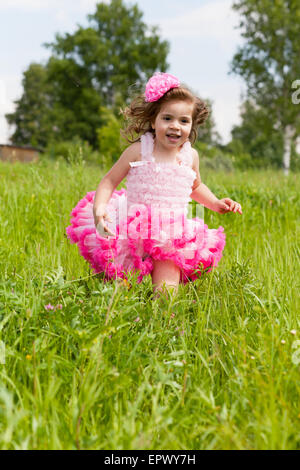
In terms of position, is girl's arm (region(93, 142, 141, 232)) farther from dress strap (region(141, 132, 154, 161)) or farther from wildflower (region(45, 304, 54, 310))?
wildflower (region(45, 304, 54, 310))

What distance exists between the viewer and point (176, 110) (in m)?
2.83

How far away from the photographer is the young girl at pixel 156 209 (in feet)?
9.10

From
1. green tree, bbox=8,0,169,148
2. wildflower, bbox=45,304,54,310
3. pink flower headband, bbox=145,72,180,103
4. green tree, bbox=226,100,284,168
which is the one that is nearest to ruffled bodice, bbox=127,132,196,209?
pink flower headband, bbox=145,72,180,103

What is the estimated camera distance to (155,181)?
9.50 feet

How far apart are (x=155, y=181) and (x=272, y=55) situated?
86.3ft

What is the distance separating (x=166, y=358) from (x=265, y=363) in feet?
1.33

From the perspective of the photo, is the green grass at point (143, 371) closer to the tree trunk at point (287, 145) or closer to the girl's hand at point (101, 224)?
the girl's hand at point (101, 224)

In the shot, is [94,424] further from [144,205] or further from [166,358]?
[144,205]

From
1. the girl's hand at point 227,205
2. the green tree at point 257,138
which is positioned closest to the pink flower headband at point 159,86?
the girl's hand at point 227,205

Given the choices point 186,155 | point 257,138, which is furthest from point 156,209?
point 257,138

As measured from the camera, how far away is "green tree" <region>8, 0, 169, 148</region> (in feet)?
120

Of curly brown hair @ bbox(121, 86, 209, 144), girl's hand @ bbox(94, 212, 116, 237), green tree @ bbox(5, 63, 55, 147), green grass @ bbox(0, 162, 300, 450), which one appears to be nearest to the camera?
green grass @ bbox(0, 162, 300, 450)
